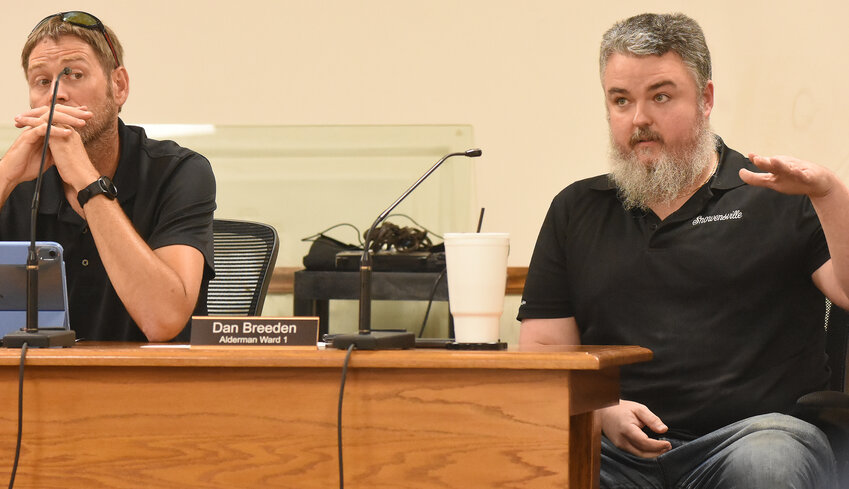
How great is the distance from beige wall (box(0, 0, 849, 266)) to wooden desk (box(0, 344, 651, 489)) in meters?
2.15

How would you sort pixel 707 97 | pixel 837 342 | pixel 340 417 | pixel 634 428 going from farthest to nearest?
pixel 707 97 < pixel 837 342 < pixel 634 428 < pixel 340 417

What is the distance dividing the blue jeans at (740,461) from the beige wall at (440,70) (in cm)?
169

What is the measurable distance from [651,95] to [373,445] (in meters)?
1.07

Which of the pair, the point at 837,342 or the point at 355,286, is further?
the point at 355,286

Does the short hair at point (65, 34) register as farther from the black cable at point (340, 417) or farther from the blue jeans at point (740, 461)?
the blue jeans at point (740, 461)

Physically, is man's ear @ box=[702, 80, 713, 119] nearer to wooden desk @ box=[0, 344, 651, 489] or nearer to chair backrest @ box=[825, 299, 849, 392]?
chair backrest @ box=[825, 299, 849, 392]

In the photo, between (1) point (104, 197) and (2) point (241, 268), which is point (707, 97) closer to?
(2) point (241, 268)

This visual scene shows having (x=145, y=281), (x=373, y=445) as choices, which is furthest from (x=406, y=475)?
(x=145, y=281)

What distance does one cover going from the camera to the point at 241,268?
2240 millimetres

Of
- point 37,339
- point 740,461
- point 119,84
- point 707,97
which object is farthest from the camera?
point 119,84

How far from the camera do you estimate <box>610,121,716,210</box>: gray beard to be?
6.23 feet

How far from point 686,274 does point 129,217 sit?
1.18 meters

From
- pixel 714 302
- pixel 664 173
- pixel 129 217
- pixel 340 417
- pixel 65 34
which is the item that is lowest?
pixel 340 417

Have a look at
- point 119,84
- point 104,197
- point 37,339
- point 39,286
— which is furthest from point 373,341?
point 119,84
